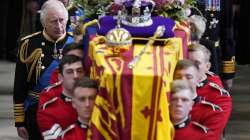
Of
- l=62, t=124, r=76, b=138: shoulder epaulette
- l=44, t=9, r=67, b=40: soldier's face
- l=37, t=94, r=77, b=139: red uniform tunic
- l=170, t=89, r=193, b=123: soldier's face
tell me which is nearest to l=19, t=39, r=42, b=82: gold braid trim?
l=44, t=9, r=67, b=40: soldier's face

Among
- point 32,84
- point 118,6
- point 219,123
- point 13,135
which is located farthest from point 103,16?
point 13,135

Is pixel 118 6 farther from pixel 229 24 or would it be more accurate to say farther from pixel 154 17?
pixel 229 24

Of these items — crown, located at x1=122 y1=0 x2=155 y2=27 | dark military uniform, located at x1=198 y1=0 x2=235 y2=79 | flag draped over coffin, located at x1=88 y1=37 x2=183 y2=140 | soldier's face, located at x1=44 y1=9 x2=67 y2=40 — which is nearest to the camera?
flag draped over coffin, located at x1=88 y1=37 x2=183 y2=140

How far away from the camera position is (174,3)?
5445mm

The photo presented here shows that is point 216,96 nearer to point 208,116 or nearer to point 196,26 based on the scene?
point 208,116

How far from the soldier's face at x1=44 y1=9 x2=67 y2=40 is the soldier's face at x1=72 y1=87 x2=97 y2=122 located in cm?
151

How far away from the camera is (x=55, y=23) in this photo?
20.8 ft

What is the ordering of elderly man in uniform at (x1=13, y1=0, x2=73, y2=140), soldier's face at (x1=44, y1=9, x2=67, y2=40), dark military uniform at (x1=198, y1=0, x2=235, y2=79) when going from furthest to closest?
dark military uniform at (x1=198, y1=0, x2=235, y2=79), elderly man in uniform at (x1=13, y1=0, x2=73, y2=140), soldier's face at (x1=44, y1=9, x2=67, y2=40)

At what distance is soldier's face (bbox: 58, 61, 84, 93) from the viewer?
5.05 metres

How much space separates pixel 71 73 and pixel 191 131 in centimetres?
73

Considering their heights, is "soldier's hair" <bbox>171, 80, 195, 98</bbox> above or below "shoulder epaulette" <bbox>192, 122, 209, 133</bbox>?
above

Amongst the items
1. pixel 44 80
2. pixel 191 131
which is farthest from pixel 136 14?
pixel 44 80

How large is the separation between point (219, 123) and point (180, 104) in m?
0.42

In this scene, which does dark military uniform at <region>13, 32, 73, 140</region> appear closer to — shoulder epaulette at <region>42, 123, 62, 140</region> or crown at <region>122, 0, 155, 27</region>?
shoulder epaulette at <region>42, 123, 62, 140</region>
